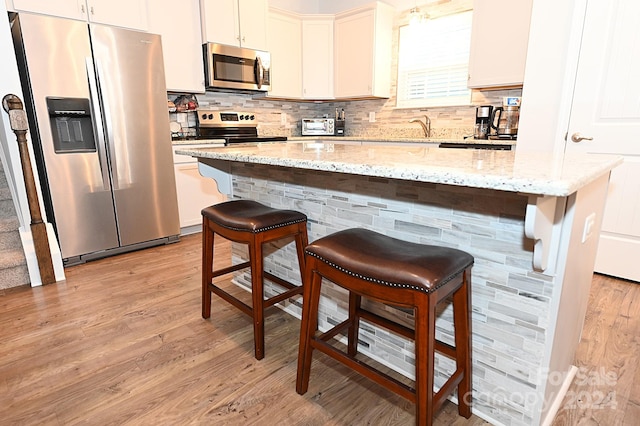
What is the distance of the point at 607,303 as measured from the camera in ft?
7.04

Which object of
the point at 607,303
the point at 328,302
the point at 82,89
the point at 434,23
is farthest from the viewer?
the point at 434,23

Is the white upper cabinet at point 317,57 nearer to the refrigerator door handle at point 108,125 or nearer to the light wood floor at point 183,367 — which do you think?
the refrigerator door handle at point 108,125

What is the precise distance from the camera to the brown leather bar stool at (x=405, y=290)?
3.10 feet

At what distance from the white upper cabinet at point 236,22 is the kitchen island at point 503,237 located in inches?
97.3

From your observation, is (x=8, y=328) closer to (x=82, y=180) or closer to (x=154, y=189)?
(x=82, y=180)

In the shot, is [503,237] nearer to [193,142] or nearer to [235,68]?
[193,142]

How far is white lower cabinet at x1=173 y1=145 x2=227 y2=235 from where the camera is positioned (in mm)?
3293

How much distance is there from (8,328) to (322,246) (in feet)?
6.23

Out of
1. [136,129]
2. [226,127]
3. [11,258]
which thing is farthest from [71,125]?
[226,127]

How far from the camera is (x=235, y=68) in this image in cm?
363

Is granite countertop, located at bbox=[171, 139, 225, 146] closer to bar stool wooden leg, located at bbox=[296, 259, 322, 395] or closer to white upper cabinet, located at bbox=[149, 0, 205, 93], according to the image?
white upper cabinet, located at bbox=[149, 0, 205, 93]

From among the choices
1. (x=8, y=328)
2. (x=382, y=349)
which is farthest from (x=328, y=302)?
(x=8, y=328)

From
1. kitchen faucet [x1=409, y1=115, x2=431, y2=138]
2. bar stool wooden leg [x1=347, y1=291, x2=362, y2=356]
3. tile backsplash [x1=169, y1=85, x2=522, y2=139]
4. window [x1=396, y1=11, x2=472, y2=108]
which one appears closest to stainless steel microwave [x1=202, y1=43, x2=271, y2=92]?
tile backsplash [x1=169, y1=85, x2=522, y2=139]

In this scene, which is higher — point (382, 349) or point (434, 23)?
point (434, 23)
